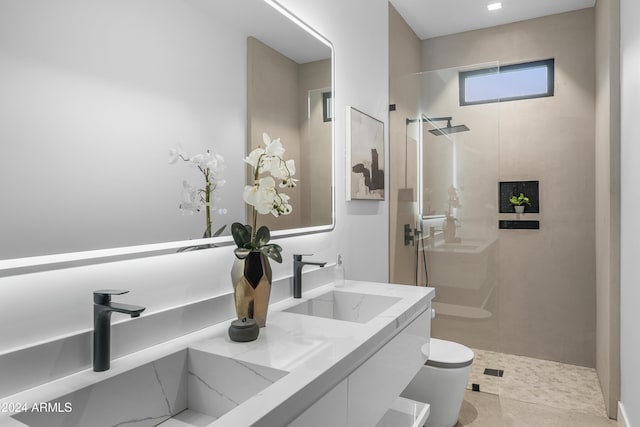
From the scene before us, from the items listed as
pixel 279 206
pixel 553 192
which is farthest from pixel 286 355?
pixel 553 192

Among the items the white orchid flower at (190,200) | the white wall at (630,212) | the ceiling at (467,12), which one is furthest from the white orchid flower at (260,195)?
the ceiling at (467,12)

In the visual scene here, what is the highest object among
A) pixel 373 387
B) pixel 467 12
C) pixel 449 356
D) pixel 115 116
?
pixel 467 12

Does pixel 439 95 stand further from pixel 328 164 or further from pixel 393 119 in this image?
pixel 328 164

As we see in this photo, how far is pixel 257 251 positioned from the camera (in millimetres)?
1284

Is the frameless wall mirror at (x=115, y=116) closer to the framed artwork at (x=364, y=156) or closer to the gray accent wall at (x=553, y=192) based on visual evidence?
the framed artwork at (x=364, y=156)

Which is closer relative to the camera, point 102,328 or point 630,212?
point 102,328

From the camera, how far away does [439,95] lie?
9.94 feet

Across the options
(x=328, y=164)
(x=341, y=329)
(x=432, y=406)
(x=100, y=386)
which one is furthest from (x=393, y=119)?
(x=100, y=386)

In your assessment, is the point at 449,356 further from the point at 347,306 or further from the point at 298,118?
the point at 298,118

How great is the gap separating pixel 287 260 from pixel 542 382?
2.38 meters

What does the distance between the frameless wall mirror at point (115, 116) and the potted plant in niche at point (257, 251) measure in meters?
0.11

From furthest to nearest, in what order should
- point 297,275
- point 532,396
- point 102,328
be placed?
point 532,396 → point 297,275 → point 102,328

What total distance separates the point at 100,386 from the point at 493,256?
2.81 m

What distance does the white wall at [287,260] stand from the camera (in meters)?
0.88
